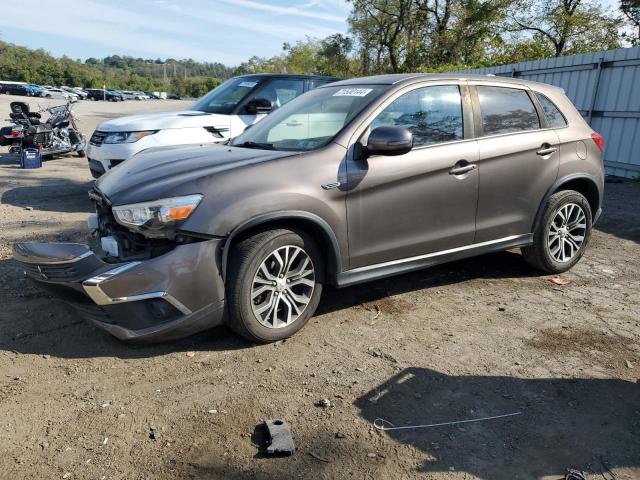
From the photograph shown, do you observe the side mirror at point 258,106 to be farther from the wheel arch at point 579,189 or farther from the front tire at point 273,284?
the front tire at point 273,284

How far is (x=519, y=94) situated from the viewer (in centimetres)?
490

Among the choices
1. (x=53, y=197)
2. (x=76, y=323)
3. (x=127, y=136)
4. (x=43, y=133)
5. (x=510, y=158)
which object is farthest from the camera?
(x=43, y=133)

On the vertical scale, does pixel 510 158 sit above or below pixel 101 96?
below

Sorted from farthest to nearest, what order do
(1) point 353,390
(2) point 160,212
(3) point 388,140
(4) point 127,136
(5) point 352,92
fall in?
(4) point 127,136 < (5) point 352,92 < (3) point 388,140 < (2) point 160,212 < (1) point 353,390

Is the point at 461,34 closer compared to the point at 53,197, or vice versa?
the point at 53,197

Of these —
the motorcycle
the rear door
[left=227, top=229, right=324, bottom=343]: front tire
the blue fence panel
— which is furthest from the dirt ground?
the motorcycle

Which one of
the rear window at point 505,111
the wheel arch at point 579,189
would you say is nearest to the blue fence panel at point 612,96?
the wheel arch at point 579,189

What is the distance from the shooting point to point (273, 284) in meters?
3.62

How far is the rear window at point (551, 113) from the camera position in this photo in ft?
16.4

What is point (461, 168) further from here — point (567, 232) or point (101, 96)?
point (101, 96)

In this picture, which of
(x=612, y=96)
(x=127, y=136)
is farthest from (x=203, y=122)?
(x=612, y=96)

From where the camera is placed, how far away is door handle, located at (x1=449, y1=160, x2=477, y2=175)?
4285mm

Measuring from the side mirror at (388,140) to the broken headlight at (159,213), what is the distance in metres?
1.28

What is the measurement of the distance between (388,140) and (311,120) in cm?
86
